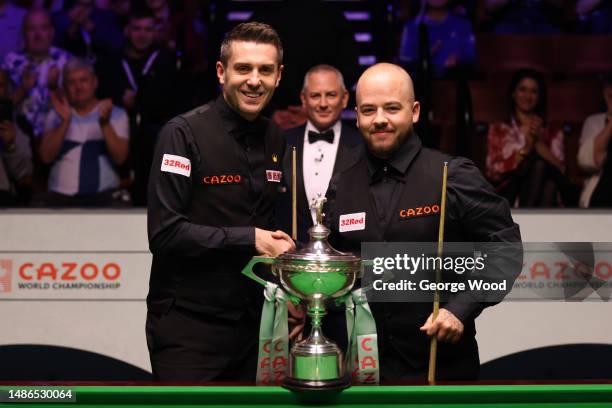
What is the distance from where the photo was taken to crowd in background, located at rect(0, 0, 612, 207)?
4750mm

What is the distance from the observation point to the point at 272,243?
2.20 metres

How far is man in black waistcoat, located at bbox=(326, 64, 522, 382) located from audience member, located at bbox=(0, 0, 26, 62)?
399 cm

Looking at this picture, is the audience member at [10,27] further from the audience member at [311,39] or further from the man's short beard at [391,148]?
the man's short beard at [391,148]

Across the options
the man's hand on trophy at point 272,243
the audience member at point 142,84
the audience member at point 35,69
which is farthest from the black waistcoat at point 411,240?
the audience member at point 35,69

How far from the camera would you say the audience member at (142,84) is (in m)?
4.88

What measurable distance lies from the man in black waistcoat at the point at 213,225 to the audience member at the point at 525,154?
2869 mm

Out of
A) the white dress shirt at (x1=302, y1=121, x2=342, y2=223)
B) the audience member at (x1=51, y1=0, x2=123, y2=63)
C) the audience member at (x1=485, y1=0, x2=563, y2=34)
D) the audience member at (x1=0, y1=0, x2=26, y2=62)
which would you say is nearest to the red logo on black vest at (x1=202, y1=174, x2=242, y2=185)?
the white dress shirt at (x1=302, y1=121, x2=342, y2=223)

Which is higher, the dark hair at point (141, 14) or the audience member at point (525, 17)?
the audience member at point (525, 17)

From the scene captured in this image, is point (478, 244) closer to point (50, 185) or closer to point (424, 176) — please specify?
point (424, 176)

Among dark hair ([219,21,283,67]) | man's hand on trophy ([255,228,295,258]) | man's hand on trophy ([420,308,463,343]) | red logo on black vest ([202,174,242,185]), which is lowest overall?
man's hand on trophy ([420,308,463,343])

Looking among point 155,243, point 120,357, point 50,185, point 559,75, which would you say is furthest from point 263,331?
point 559,75

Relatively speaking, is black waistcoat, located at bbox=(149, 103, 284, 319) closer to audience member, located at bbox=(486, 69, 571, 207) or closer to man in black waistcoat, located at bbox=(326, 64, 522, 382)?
man in black waistcoat, located at bbox=(326, 64, 522, 382)

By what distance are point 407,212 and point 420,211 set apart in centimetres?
4

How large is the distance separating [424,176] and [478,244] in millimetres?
238
